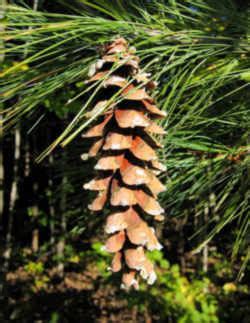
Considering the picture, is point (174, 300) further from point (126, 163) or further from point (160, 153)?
point (126, 163)

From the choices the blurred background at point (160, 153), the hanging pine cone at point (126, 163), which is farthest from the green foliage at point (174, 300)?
the hanging pine cone at point (126, 163)

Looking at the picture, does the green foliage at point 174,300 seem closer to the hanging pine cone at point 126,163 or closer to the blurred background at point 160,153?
the blurred background at point 160,153

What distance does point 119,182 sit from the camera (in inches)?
24.9

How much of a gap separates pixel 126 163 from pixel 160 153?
0.33 meters

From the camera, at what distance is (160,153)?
945 mm

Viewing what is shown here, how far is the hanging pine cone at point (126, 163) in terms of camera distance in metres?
0.60

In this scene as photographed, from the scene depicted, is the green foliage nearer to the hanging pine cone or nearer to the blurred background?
the blurred background

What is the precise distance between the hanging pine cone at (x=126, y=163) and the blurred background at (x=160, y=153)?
5 cm

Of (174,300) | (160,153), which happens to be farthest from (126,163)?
(174,300)

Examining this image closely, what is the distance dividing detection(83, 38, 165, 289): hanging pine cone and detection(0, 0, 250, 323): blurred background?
5 centimetres

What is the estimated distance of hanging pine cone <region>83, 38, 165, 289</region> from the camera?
601mm

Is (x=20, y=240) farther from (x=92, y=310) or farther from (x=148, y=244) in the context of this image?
(x=148, y=244)

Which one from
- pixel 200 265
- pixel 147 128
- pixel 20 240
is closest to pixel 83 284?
pixel 200 265

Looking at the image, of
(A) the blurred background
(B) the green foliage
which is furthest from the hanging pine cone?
(B) the green foliage
